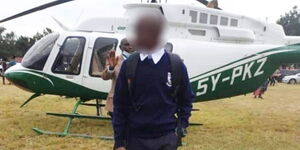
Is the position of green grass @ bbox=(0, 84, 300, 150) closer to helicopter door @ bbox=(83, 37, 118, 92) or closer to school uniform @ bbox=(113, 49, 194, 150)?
helicopter door @ bbox=(83, 37, 118, 92)

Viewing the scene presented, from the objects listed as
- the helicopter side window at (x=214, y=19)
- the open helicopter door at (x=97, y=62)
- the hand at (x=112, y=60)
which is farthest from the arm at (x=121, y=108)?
the helicopter side window at (x=214, y=19)

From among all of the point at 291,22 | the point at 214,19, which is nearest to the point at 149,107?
the point at 214,19

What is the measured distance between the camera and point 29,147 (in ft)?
20.0

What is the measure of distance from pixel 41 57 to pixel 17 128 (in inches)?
51.7

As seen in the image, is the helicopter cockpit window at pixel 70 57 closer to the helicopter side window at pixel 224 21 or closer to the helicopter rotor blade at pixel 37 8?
the helicopter rotor blade at pixel 37 8

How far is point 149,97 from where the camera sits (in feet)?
8.84

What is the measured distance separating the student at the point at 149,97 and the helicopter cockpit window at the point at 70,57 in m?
4.78

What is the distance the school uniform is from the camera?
105 inches

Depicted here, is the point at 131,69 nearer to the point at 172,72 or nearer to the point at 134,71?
the point at 134,71

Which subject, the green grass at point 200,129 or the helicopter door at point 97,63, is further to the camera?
the helicopter door at point 97,63

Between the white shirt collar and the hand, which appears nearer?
the white shirt collar

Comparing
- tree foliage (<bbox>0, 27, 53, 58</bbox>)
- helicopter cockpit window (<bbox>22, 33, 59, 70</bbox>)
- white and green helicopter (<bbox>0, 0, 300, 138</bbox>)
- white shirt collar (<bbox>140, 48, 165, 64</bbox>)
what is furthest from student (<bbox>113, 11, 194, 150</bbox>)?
tree foliage (<bbox>0, 27, 53, 58</bbox>)

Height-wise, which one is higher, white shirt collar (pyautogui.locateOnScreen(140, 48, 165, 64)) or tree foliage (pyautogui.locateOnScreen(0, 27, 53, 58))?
white shirt collar (pyautogui.locateOnScreen(140, 48, 165, 64))

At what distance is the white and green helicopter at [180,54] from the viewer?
7.46m
